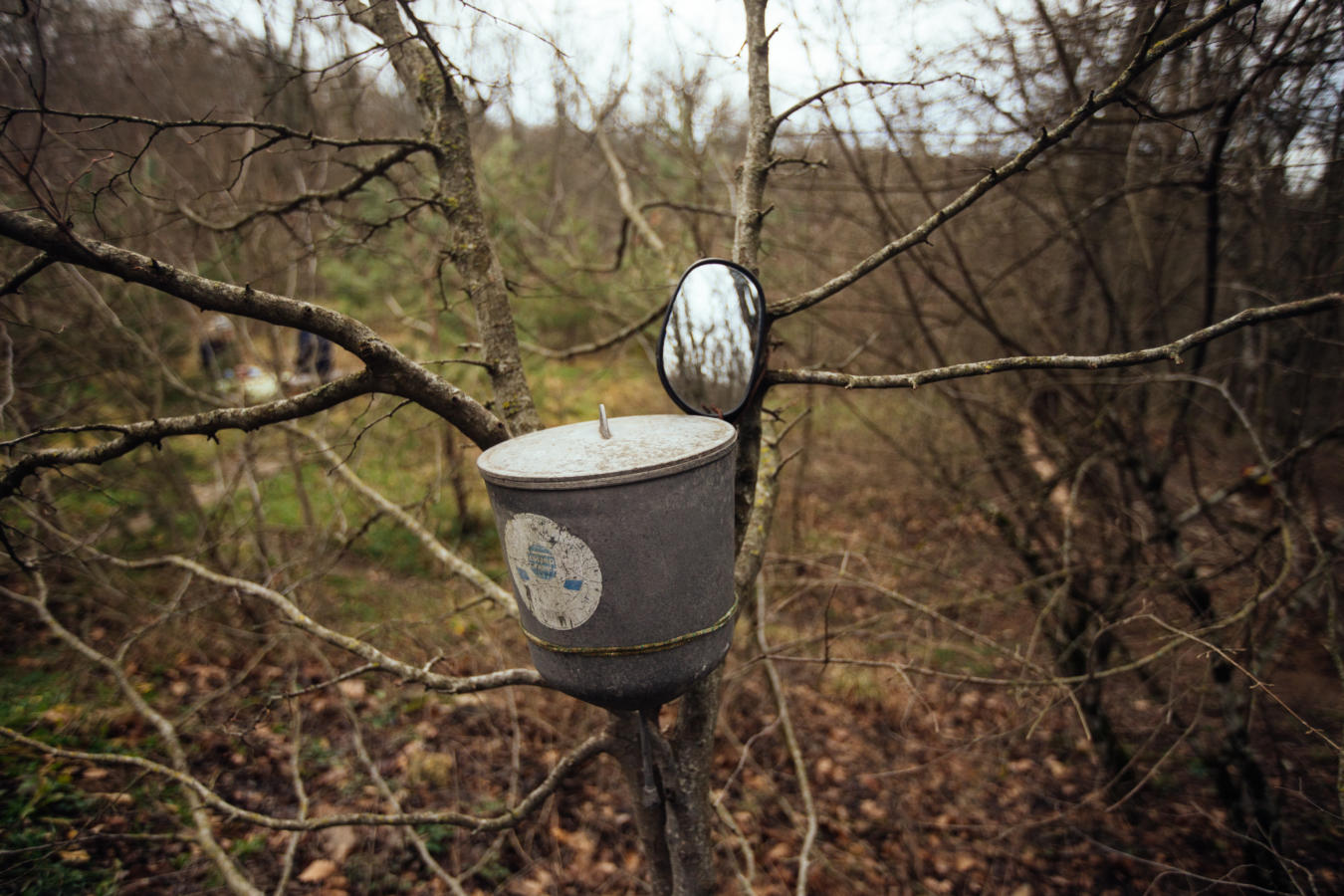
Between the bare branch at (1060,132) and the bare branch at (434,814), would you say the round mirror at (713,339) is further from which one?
the bare branch at (434,814)

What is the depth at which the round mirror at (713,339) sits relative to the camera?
7.50 ft

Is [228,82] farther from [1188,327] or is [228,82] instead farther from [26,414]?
[1188,327]

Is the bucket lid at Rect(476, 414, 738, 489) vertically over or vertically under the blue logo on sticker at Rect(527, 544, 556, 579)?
over

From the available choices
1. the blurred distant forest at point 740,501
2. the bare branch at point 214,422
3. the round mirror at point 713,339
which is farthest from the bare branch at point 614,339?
the bare branch at point 214,422

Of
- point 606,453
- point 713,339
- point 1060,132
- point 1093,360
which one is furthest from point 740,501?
point 1060,132

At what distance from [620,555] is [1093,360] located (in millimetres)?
1347

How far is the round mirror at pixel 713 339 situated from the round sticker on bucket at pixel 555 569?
82cm

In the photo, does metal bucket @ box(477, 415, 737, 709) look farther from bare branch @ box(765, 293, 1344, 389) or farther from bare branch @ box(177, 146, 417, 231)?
bare branch @ box(177, 146, 417, 231)

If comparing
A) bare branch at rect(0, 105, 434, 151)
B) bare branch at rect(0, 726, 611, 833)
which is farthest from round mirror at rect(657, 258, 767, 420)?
bare branch at rect(0, 726, 611, 833)

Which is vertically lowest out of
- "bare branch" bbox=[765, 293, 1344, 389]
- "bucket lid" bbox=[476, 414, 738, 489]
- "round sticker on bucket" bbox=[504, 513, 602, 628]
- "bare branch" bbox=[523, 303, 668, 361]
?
"round sticker on bucket" bbox=[504, 513, 602, 628]

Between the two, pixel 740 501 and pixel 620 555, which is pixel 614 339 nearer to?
pixel 740 501

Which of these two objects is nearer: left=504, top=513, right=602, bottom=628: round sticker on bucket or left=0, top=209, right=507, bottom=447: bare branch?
left=0, top=209, right=507, bottom=447: bare branch

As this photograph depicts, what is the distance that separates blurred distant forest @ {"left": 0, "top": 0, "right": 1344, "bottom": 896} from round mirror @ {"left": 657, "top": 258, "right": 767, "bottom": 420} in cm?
15

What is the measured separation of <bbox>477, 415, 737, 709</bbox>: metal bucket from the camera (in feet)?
5.19
